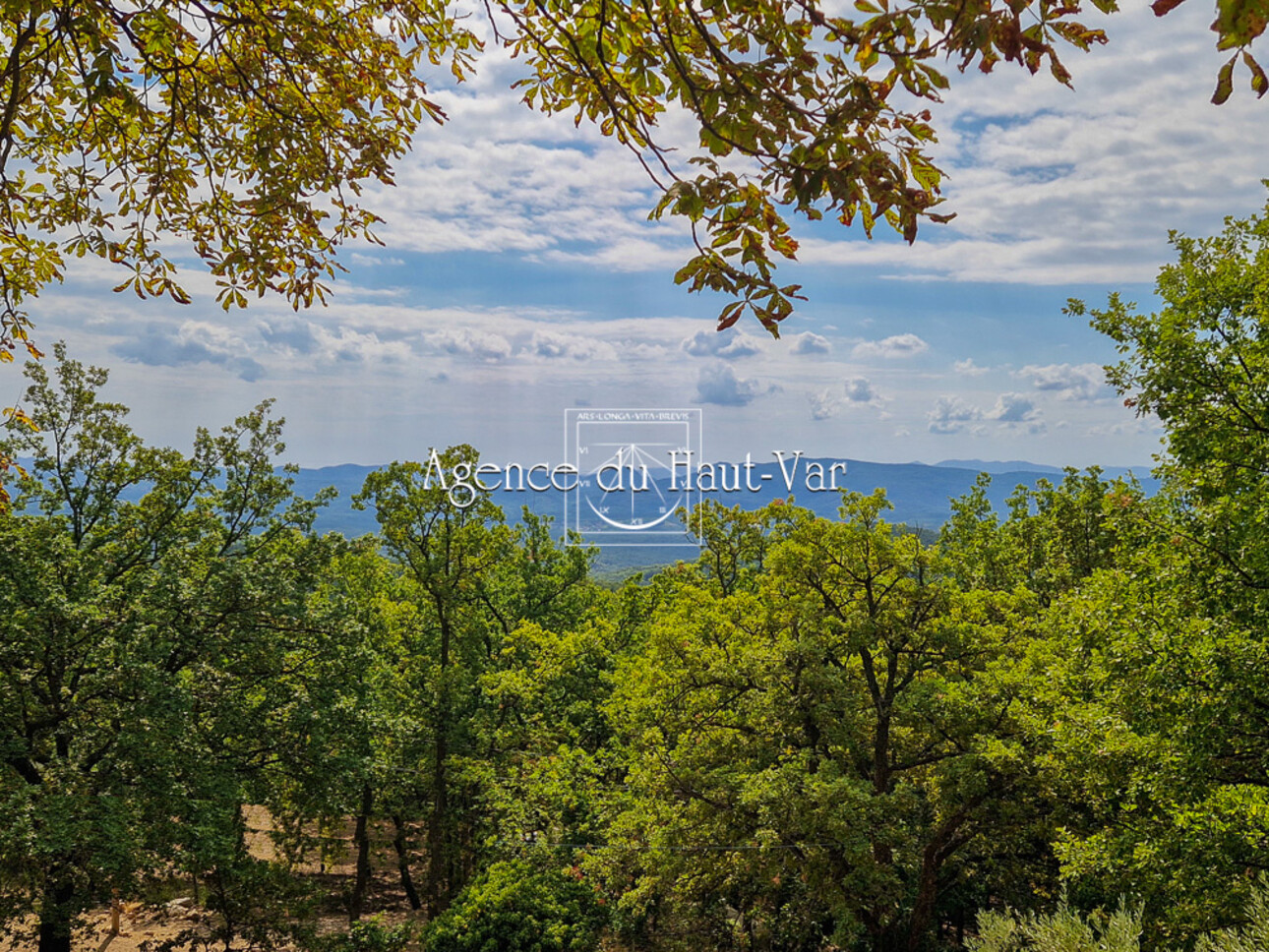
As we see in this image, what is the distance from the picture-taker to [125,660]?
11203mm

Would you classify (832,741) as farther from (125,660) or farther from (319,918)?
(319,918)

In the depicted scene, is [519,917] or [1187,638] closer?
[1187,638]

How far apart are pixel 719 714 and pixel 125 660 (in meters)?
9.71

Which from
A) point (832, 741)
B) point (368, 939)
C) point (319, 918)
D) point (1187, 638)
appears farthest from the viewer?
point (319, 918)

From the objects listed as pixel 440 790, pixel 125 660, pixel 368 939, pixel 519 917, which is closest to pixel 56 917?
pixel 125 660

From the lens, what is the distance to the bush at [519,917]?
1309 cm

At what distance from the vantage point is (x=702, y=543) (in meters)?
25.2

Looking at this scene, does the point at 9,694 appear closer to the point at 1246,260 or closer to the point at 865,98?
the point at 865,98

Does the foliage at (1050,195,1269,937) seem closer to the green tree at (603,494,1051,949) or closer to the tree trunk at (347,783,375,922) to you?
the green tree at (603,494,1051,949)

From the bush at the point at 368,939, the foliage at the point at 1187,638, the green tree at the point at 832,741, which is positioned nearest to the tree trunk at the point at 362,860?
the bush at the point at 368,939

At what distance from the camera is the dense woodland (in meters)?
9.50

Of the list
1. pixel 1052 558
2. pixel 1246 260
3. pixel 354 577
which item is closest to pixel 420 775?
pixel 354 577

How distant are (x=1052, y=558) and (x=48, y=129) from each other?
20.4 meters

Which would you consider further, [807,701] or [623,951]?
[623,951]
